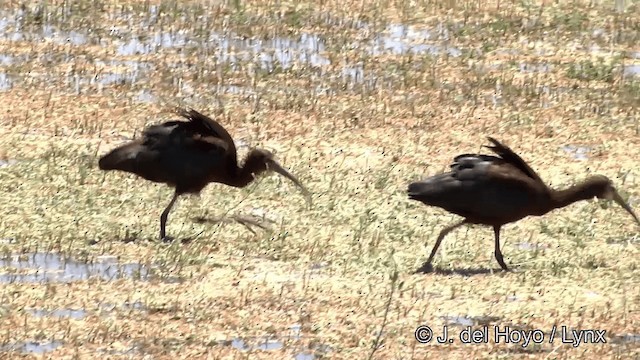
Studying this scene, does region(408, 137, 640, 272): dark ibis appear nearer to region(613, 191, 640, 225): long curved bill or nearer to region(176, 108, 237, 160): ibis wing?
region(613, 191, 640, 225): long curved bill

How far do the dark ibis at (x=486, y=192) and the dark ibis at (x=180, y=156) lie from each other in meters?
1.72

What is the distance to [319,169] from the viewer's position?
1384 centimetres

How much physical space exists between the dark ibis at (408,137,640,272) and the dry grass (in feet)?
1.30

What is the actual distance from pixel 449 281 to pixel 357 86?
278 inches

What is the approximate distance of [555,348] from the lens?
29.6ft

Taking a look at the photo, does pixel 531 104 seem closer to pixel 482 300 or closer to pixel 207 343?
pixel 482 300

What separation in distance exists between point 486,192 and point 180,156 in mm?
2354

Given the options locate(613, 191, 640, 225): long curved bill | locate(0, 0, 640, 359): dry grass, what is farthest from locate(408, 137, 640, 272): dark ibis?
locate(613, 191, 640, 225): long curved bill

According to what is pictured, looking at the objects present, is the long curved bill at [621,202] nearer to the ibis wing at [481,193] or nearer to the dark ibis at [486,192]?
the dark ibis at [486,192]

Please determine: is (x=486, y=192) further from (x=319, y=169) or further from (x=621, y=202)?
(x=319, y=169)

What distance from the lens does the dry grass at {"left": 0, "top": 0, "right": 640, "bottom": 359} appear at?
9.47m

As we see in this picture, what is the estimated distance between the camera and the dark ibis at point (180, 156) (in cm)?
1148

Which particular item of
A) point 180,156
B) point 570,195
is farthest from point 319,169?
point 570,195

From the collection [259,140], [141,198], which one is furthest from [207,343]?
[259,140]
